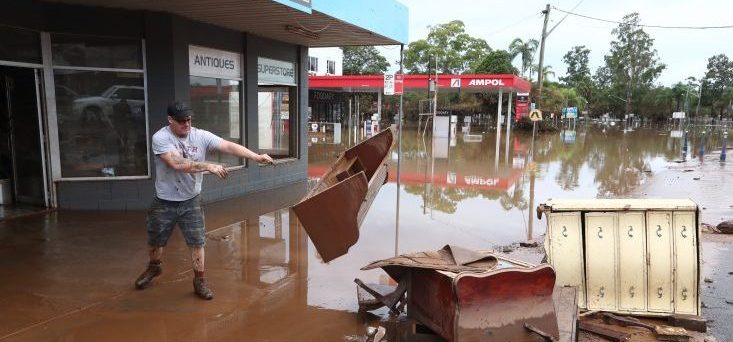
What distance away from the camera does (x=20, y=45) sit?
7.39 meters

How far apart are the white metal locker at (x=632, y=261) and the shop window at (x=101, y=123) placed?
710cm

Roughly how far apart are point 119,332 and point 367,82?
1231 inches

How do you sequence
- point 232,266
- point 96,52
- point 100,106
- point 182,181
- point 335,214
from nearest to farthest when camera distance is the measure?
1. point 335,214
2. point 182,181
3. point 232,266
4. point 96,52
5. point 100,106

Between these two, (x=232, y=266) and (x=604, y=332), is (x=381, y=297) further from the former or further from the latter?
(x=232, y=266)

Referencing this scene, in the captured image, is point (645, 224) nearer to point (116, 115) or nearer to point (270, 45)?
point (116, 115)

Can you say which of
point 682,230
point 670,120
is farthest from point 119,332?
point 670,120

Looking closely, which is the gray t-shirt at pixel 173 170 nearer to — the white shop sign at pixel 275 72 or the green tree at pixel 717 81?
the white shop sign at pixel 275 72

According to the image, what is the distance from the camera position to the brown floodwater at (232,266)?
4.36 m

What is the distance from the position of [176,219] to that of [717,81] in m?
108

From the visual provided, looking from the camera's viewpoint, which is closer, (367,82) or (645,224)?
(645,224)

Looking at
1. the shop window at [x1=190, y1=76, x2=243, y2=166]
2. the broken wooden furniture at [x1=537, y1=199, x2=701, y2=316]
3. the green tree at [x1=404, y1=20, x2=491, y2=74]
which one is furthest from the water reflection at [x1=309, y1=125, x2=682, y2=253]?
the green tree at [x1=404, y1=20, x2=491, y2=74]

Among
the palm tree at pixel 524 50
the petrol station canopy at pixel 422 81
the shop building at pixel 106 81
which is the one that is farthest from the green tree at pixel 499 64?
the shop building at pixel 106 81

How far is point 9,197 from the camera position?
8203 millimetres

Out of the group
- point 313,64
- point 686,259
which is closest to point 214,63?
point 686,259
